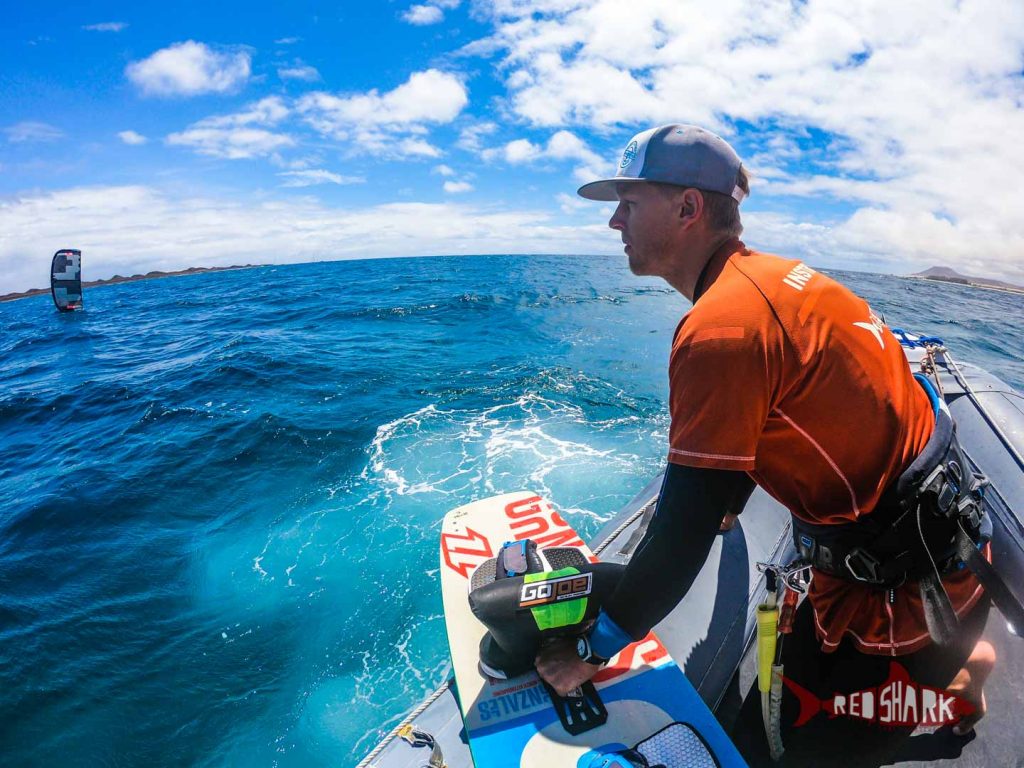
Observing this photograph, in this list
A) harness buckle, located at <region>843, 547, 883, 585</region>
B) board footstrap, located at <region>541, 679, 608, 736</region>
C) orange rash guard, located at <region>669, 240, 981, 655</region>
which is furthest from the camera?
board footstrap, located at <region>541, 679, 608, 736</region>

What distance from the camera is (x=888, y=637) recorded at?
Result: 6.40 feet

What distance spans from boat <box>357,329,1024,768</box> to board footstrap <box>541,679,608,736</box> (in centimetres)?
60

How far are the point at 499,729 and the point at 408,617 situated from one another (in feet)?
11.6

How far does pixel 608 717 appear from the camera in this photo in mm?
2172

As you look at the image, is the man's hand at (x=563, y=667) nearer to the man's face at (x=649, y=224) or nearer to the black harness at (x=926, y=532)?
the black harness at (x=926, y=532)

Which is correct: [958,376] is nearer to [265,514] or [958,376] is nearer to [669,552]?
[669,552]

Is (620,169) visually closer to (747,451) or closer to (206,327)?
(747,451)

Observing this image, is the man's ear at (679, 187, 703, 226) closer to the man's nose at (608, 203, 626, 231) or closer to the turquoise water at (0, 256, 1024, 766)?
the man's nose at (608, 203, 626, 231)

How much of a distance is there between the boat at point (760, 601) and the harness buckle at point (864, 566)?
1.10m

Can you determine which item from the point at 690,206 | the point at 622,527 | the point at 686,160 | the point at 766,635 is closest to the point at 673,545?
the point at 766,635

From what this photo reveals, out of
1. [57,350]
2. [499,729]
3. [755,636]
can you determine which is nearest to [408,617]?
[499,729]

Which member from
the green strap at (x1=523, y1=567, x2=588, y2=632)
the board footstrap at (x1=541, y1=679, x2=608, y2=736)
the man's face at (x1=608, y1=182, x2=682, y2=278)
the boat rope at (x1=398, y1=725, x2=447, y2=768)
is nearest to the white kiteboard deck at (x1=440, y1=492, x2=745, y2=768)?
the board footstrap at (x1=541, y1=679, x2=608, y2=736)

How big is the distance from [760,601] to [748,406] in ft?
8.80

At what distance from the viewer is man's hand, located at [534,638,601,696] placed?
1.86 metres
